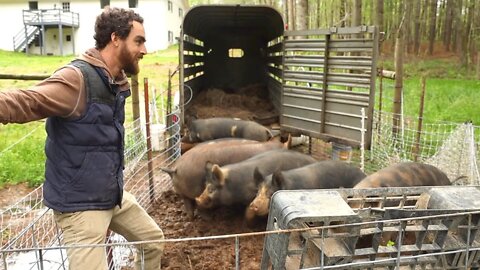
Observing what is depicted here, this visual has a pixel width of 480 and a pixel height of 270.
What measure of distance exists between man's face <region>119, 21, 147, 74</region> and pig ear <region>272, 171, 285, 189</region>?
2.24 m

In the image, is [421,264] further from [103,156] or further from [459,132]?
[459,132]

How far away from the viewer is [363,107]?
22.0 ft

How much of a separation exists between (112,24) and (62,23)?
35472 millimetres

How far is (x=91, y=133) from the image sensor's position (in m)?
2.78

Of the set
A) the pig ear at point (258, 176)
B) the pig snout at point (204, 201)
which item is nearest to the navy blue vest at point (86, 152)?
the pig ear at point (258, 176)

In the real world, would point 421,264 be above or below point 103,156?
below

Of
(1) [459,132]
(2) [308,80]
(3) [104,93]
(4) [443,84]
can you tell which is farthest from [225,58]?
(4) [443,84]

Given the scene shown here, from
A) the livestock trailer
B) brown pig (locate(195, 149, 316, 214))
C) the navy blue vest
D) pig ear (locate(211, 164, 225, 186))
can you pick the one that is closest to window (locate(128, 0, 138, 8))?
the livestock trailer

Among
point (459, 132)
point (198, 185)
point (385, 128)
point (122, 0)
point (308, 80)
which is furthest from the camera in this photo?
point (122, 0)

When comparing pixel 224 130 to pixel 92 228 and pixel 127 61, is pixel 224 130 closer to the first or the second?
pixel 127 61

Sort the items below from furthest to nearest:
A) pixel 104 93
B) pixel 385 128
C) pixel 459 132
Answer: pixel 385 128 → pixel 459 132 → pixel 104 93

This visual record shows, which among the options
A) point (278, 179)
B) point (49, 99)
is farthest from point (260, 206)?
point (49, 99)

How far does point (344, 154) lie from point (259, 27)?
4724 mm

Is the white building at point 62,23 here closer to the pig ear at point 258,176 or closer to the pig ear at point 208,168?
the pig ear at point 208,168
